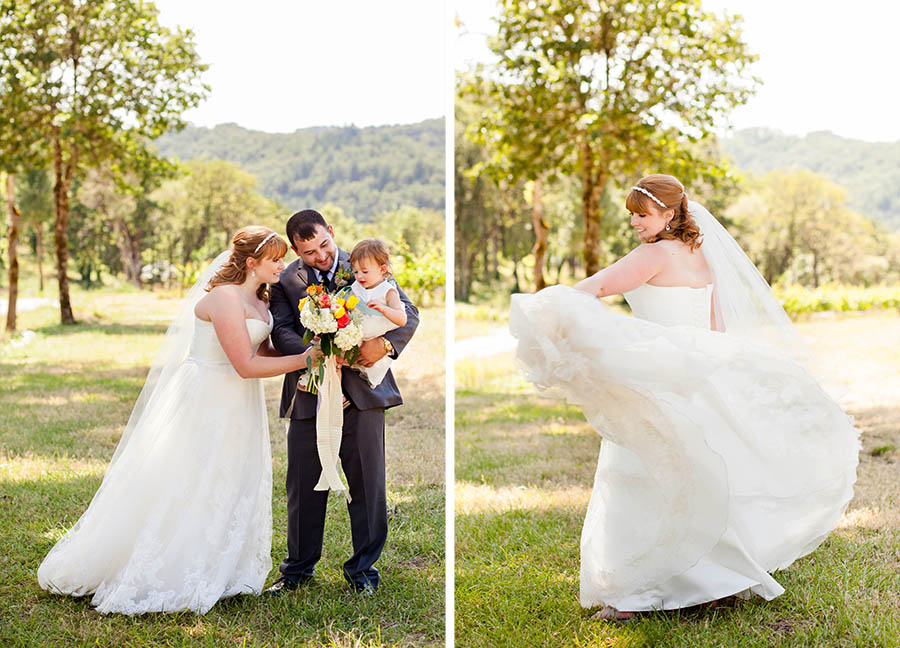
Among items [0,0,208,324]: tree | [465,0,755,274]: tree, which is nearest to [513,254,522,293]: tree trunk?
[0,0,208,324]: tree

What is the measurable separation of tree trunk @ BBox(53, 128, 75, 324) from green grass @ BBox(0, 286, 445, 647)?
0.18 metres

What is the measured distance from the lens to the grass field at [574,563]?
323cm

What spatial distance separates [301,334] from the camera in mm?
3646

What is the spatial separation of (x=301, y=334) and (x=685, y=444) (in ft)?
5.46

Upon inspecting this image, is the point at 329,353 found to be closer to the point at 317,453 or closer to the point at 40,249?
the point at 317,453

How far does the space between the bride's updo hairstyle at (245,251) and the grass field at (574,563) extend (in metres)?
1.75

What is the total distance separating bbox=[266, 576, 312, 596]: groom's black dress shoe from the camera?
3633mm

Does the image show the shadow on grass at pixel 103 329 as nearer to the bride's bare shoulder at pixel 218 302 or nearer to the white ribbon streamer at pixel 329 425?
the bride's bare shoulder at pixel 218 302

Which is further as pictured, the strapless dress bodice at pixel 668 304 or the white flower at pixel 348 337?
the strapless dress bodice at pixel 668 304

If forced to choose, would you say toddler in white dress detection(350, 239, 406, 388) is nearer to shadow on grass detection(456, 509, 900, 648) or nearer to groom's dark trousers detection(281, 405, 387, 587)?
groom's dark trousers detection(281, 405, 387, 587)

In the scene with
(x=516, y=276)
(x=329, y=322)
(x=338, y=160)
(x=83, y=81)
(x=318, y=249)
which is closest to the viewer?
(x=329, y=322)

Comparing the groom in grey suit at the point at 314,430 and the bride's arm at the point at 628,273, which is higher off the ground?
the bride's arm at the point at 628,273

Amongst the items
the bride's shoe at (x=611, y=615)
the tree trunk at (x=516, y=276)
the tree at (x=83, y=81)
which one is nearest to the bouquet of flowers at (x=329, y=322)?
the bride's shoe at (x=611, y=615)

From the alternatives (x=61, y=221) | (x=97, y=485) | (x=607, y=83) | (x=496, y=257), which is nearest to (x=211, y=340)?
(x=97, y=485)
